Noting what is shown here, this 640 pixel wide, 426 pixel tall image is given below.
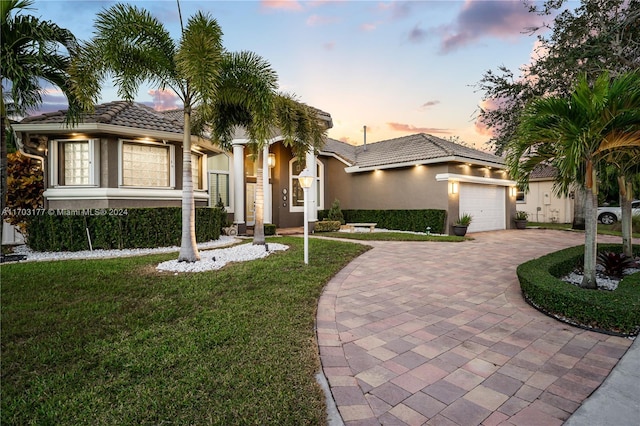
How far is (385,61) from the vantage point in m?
12.2

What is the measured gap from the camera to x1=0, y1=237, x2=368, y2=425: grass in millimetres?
2320

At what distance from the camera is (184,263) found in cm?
719

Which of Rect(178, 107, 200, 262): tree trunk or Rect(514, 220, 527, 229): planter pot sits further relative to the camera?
Rect(514, 220, 527, 229): planter pot

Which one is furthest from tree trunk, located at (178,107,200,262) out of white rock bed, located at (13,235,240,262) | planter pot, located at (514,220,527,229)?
planter pot, located at (514,220,527,229)

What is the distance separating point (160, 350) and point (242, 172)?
10.8 metres

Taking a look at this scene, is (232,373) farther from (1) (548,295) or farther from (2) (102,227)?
(2) (102,227)

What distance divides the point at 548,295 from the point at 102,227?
10.8 m

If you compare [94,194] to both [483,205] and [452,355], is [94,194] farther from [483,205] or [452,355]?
[483,205]

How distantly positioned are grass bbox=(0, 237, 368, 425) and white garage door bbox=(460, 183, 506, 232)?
39.9ft

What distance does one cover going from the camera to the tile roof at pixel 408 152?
1495cm

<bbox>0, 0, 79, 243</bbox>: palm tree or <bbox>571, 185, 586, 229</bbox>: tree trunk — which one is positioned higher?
<bbox>0, 0, 79, 243</bbox>: palm tree

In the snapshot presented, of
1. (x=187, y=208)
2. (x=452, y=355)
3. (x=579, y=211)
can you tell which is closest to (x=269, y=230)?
(x=187, y=208)

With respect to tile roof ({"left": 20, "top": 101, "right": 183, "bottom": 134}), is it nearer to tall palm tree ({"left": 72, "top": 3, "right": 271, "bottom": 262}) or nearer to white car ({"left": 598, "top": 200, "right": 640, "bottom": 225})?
tall palm tree ({"left": 72, "top": 3, "right": 271, "bottom": 262})

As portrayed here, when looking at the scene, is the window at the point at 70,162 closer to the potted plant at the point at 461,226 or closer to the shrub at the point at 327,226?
the shrub at the point at 327,226
